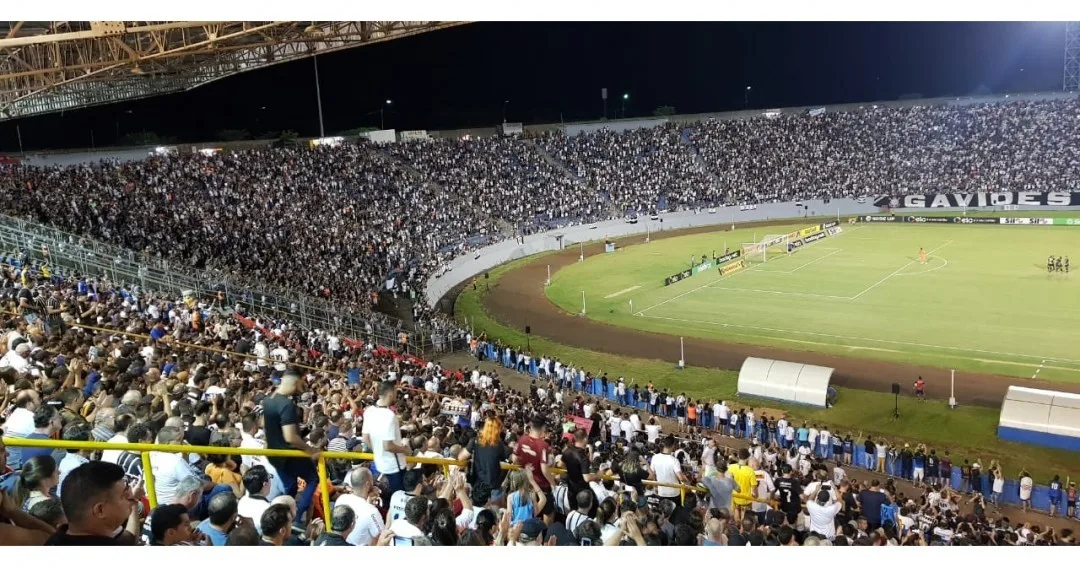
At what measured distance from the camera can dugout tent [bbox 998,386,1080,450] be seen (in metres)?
19.7

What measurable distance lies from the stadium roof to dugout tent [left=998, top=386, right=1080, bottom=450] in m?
25.7

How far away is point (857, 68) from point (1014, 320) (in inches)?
2586

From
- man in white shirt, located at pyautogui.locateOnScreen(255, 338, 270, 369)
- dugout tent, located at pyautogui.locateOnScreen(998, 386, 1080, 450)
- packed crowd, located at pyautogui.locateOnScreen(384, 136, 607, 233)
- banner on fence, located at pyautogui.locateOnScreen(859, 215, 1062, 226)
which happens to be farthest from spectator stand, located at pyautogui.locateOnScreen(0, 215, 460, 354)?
banner on fence, located at pyautogui.locateOnScreen(859, 215, 1062, 226)

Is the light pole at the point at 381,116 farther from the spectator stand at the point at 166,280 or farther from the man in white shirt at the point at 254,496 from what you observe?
the man in white shirt at the point at 254,496

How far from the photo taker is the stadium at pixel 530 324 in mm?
7242

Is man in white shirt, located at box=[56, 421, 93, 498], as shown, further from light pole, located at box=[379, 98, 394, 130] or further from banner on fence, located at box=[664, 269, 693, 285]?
light pole, located at box=[379, 98, 394, 130]

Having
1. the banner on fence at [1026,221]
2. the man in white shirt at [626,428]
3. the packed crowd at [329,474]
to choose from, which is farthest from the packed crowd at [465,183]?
the packed crowd at [329,474]

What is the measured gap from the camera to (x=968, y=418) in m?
22.9

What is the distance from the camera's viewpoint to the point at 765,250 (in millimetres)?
47969

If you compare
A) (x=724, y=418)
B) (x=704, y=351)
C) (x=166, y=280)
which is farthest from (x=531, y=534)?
(x=704, y=351)

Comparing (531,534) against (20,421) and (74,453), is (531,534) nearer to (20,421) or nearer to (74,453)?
(74,453)

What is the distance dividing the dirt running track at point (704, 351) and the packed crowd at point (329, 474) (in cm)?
1058

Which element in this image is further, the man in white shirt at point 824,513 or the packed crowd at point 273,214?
the packed crowd at point 273,214
